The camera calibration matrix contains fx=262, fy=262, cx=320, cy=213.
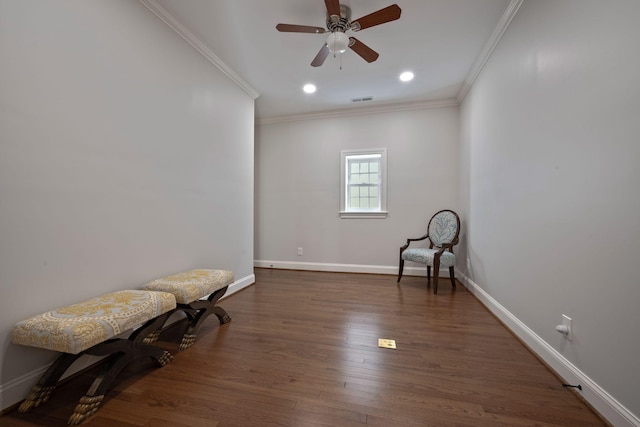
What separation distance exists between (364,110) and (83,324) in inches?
167

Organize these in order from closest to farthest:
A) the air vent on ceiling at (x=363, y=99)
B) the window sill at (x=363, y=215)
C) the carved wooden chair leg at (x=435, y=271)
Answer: the carved wooden chair leg at (x=435, y=271) → the air vent on ceiling at (x=363, y=99) → the window sill at (x=363, y=215)

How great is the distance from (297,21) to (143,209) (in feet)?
6.96

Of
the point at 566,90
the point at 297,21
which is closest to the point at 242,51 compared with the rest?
the point at 297,21

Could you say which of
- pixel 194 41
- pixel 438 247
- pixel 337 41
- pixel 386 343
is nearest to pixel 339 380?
pixel 386 343

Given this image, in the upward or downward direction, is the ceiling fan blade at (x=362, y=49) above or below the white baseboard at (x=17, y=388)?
above

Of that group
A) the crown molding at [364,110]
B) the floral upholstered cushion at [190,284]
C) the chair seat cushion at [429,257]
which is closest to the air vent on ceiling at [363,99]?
the crown molding at [364,110]

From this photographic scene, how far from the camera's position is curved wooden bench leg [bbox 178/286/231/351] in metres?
1.97

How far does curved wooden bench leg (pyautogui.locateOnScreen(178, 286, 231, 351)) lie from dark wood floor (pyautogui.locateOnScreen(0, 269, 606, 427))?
0.07 meters

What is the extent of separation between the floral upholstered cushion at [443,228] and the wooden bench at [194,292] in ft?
9.51

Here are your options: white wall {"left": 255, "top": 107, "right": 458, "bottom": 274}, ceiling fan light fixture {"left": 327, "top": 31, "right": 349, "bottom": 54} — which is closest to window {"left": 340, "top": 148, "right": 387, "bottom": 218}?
white wall {"left": 255, "top": 107, "right": 458, "bottom": 274}

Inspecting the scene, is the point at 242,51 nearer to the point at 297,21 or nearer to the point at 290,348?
the point at 297,21

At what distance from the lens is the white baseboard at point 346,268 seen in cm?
415

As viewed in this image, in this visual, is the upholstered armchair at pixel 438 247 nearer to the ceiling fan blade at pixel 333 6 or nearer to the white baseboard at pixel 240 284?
the white baseboard at pixel 240 284

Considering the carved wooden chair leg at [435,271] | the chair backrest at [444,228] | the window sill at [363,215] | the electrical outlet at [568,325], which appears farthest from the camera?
the window sill at [363,215]
